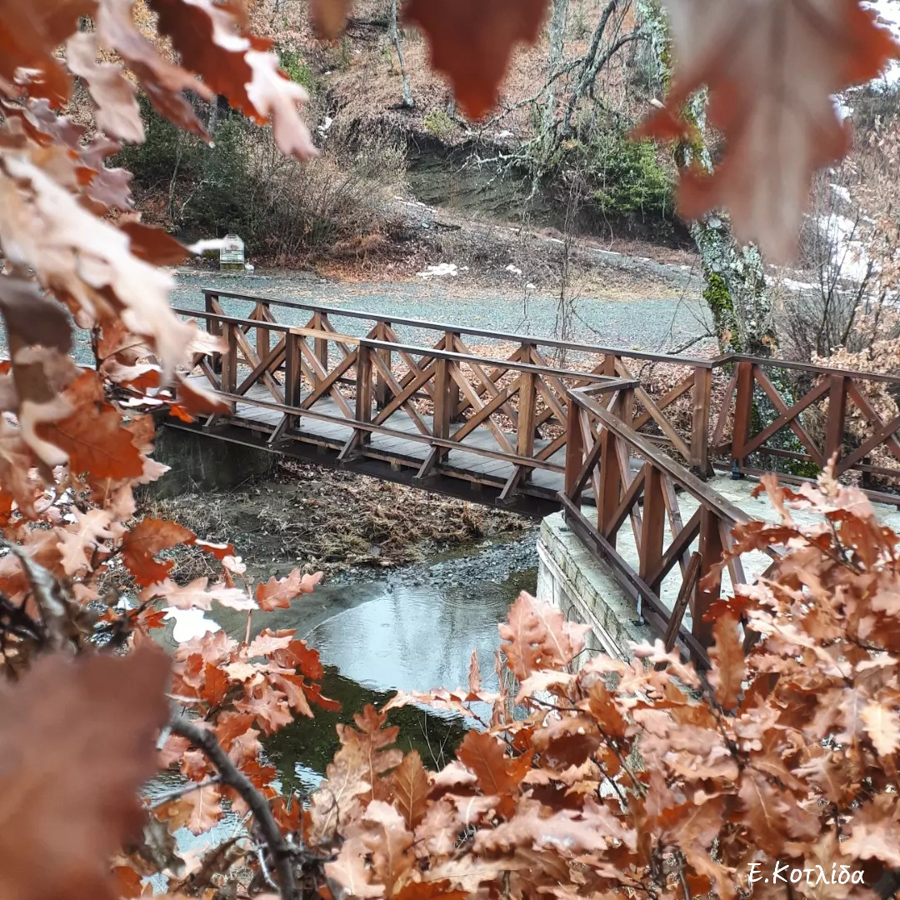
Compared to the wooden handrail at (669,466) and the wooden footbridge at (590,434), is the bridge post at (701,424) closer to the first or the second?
the wooden footbridge at (590,434)

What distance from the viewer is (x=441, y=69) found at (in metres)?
0.30

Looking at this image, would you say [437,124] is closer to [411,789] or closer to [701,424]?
[701,424]

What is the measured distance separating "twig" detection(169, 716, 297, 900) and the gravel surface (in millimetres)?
13851

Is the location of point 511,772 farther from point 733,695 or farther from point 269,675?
point 269,675

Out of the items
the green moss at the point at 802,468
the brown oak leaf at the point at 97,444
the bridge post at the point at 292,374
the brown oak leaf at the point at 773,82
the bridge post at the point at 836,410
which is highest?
the brown oak leaf at the point at 773,82

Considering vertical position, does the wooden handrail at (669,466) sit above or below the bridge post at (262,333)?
above

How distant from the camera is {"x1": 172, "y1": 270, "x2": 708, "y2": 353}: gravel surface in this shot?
15453mm

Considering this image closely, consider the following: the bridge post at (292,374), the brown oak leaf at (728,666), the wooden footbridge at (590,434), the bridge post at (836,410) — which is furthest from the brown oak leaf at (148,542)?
the bridge post at (292,374)

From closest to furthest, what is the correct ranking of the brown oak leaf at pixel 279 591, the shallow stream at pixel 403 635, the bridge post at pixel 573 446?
the brown oak leaf at pixel 279 591 → the bridge post at pixel 573 446 → the shallow stream at pixel 403 635

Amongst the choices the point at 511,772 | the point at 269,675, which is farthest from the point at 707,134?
the point at 269,675

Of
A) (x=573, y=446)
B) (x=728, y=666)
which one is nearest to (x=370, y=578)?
(x=573, y=446)

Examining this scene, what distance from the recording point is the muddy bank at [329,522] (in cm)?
912

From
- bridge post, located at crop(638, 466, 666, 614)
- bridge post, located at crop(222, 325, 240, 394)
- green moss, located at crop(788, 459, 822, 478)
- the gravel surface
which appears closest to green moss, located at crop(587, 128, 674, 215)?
the gravel surface

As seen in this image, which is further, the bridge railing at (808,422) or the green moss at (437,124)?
the green moss at (437,124)
